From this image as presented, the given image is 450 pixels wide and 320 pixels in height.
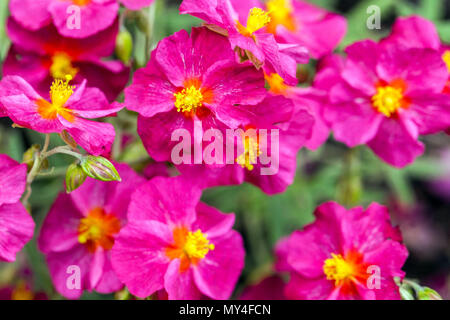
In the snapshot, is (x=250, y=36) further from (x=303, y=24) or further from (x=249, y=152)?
(x=303, y=24)

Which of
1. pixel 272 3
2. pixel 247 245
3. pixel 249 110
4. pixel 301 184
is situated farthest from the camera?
pixel 247 245

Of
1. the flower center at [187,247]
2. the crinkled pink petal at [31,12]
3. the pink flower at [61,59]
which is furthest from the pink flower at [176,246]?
the crinkled pink petal at [31,12]

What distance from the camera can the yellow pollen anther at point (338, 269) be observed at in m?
0.89

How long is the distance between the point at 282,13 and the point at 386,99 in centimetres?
29

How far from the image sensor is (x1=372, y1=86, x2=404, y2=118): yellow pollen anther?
0.95 meters

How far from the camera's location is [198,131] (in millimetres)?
793

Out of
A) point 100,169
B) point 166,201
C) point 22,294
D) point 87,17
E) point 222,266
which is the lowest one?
point 22,294

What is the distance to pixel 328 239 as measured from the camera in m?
0.94

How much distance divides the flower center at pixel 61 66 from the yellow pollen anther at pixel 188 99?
0.81 ft

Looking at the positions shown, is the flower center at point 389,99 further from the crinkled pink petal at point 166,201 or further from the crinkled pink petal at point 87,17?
the crinkled pink petal at point 87,17

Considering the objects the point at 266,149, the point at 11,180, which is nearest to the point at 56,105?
the point at 11,180
